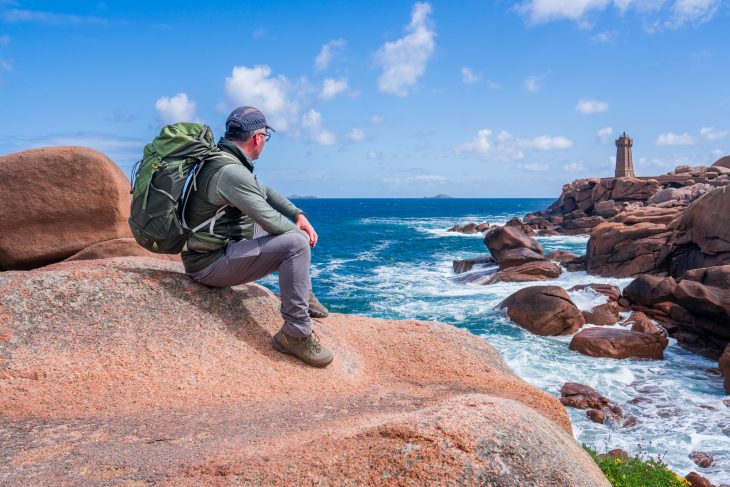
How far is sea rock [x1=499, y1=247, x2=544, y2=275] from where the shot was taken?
1093 inches

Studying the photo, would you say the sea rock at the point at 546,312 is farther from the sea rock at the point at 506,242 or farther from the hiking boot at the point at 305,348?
the hiking boot at the point at 305,348

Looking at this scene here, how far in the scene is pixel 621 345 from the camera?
15.4 meters

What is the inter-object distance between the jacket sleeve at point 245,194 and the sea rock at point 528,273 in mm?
22876

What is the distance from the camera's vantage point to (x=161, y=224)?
4777mm

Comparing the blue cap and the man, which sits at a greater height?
the blue cap

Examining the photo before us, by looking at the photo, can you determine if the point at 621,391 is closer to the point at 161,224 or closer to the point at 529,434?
the point at 529,434

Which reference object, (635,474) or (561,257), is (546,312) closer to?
(635,474)

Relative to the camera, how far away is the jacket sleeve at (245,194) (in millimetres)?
4680

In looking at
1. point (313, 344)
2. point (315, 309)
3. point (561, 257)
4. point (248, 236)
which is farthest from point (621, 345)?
point (561, 257)

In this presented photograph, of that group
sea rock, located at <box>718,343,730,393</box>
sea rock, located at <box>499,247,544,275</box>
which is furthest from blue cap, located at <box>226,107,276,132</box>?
sea rock, located at <box>499,247,544,275</box>

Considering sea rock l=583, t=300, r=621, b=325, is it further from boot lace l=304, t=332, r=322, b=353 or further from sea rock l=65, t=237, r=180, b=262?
boot lace l=304, t=332, r=322, b=353

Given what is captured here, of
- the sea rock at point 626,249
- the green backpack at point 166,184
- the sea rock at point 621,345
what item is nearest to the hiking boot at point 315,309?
the green backpack at point 166,184

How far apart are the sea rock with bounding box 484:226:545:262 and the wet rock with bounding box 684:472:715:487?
67.4 feet

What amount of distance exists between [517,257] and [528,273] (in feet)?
3.89
